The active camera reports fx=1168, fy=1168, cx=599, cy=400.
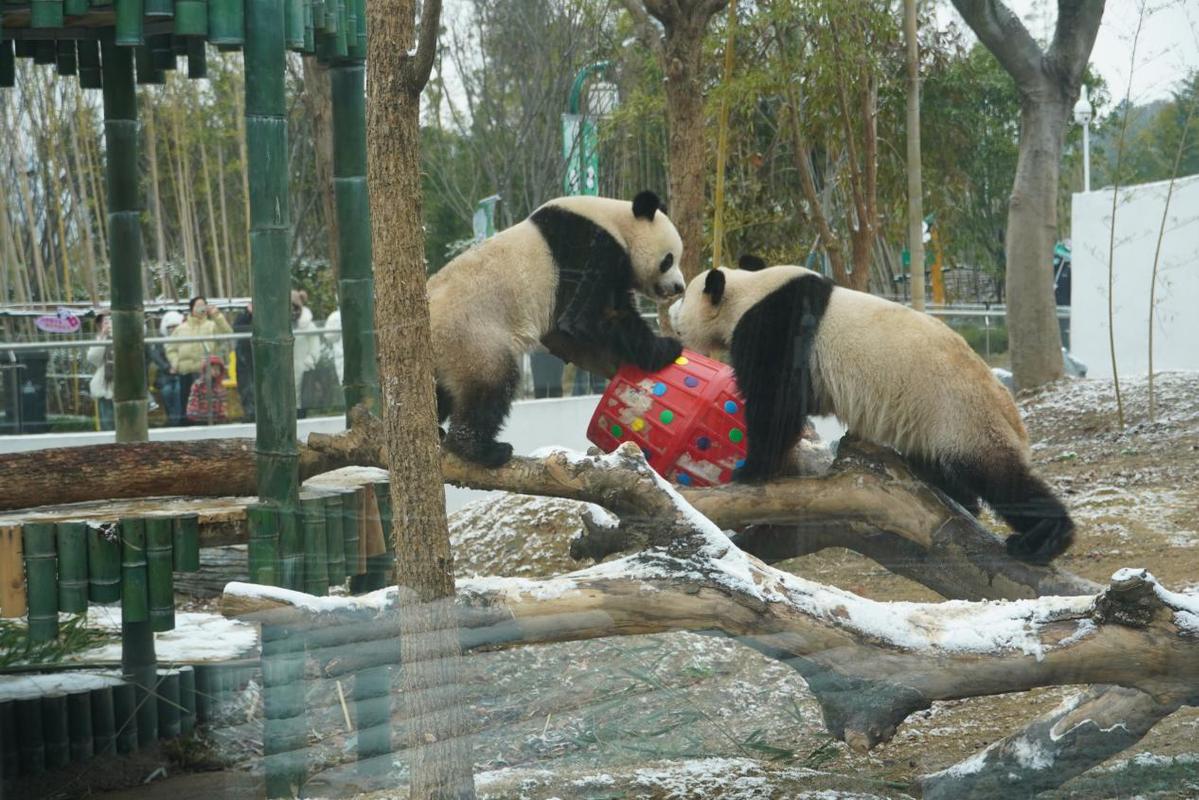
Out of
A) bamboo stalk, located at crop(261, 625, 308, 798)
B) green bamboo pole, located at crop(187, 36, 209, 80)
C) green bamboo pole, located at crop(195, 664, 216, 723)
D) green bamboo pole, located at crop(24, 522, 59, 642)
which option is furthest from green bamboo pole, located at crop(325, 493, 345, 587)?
green bamboo pole, located at crop(187, 36, 209, 80)

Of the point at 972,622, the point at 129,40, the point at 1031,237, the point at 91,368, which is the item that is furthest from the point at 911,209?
the point at 91,368

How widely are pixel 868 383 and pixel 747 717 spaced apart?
1197mm

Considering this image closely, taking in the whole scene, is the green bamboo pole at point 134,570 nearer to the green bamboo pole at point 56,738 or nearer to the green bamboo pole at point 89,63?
the green bamboo pole at point 56,738

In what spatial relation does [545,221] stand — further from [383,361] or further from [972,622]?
[972,622]

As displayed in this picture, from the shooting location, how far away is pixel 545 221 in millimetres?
3197

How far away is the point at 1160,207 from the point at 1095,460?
0.59 m

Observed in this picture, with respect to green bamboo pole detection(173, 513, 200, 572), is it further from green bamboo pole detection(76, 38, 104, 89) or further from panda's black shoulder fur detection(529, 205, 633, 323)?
green bamboo pole detection(76, 38, 104, 89)

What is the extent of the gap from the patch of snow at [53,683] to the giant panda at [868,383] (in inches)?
95.6

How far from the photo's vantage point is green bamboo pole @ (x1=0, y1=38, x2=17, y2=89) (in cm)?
377

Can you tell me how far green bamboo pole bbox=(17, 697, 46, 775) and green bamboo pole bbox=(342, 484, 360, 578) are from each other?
4.34 feet

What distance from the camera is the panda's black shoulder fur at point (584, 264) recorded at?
130 inches

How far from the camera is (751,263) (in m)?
3.53

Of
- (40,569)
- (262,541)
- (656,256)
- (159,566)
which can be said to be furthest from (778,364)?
(40,569)

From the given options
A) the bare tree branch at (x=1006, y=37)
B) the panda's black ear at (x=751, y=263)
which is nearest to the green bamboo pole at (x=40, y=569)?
the panda's black ear at (x=751, y=263)
